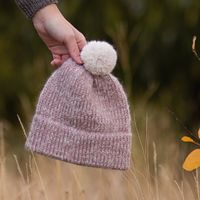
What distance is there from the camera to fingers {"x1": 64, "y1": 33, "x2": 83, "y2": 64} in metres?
2.17

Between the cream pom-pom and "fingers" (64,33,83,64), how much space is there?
2cm

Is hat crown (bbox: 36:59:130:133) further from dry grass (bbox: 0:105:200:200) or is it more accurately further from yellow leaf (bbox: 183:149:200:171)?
dry grass (bbox: 0:105:200:200)

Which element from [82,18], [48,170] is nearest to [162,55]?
[82,18]

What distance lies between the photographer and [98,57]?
2156 millimetres

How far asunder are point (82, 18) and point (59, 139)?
3224 mm

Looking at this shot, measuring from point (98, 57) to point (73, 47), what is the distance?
0.22 ft

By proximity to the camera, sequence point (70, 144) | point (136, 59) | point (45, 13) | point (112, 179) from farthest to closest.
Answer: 1. point (136, 59)
2. point (112, 179)
3. point (45, 13)
4. point (70, 144)

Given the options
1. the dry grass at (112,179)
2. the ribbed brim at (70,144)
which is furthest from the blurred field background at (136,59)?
the ribbed brim at (70,144)

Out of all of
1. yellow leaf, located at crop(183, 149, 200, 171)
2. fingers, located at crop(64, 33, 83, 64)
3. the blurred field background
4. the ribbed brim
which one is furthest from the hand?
the blurred field background

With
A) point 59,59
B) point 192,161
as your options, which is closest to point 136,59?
point 59,59

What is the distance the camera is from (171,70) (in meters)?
5.41

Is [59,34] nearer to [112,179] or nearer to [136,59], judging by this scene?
[112,179]

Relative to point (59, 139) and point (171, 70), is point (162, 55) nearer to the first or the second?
point (171, 70)

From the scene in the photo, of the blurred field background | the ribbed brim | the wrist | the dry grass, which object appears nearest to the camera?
the ribbed brim
